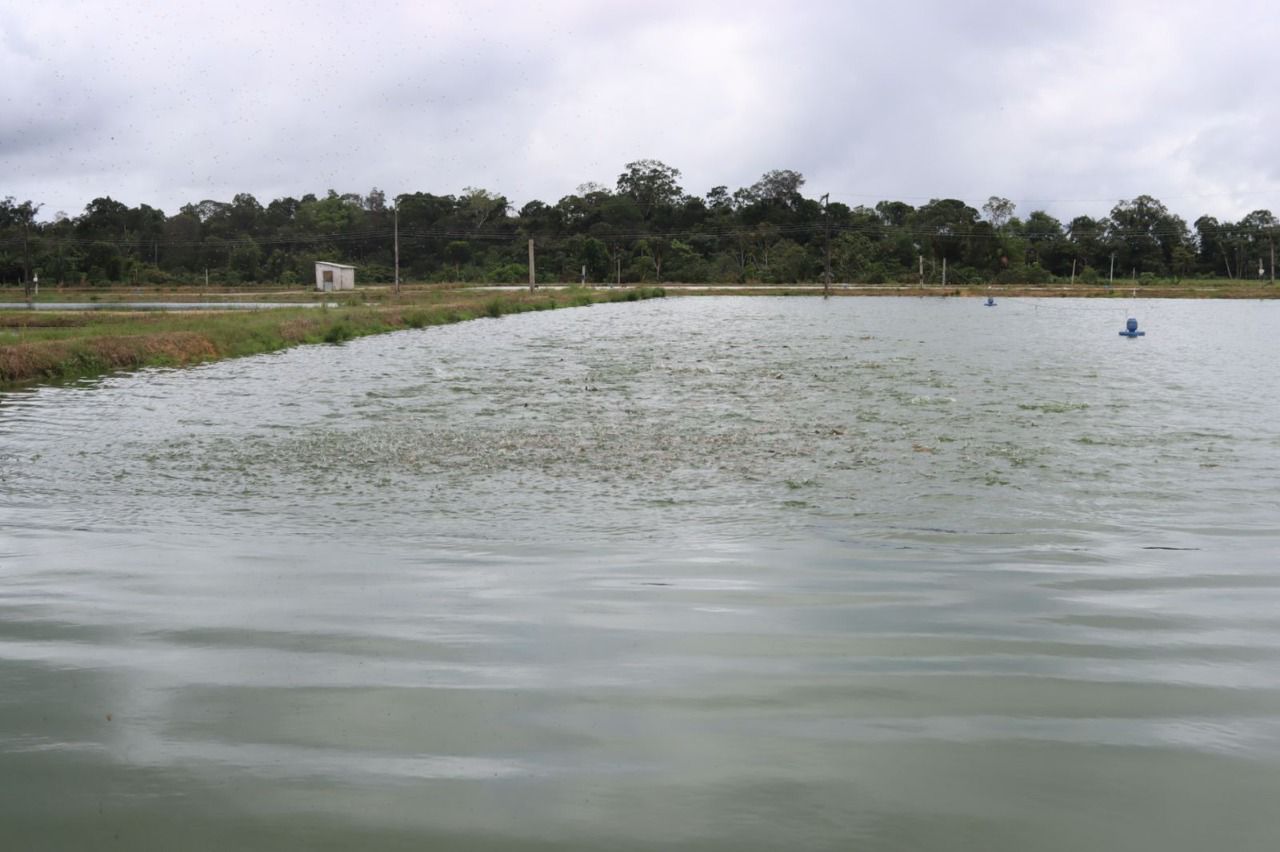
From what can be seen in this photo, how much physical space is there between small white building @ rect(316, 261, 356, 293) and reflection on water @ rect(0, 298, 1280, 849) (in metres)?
59.2

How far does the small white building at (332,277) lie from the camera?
69.5 metres

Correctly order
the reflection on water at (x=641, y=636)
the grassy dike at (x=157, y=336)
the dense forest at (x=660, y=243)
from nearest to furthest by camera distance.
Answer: the reflection on water at (x=641, y=636) → the grassy dike at (x=157, y=336) → the dense forest at (x=660, y=243)

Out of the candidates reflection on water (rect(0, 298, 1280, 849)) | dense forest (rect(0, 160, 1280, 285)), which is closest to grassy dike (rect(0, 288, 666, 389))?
reflection on water (rect(0, 298, 1280, 849))

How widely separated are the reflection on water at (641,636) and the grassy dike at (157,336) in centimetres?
807

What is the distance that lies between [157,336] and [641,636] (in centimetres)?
2136

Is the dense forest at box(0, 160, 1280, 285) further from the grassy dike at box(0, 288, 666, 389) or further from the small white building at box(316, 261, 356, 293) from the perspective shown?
the grassy dike at box(0, 288, 666, 389)

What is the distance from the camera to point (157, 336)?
23.4 meters

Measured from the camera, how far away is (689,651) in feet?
16.1

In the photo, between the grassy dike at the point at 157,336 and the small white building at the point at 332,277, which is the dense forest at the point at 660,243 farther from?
the grassy dike at the point at 157,336

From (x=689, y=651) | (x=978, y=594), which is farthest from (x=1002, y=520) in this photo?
(x=689, y=651)

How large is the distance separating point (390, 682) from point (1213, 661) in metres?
3.66

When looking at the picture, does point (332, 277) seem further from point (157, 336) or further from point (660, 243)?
point (157, 336)

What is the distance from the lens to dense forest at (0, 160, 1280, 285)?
85000 mm

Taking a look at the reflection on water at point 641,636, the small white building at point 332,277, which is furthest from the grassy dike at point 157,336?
the small white building at point 332,277
